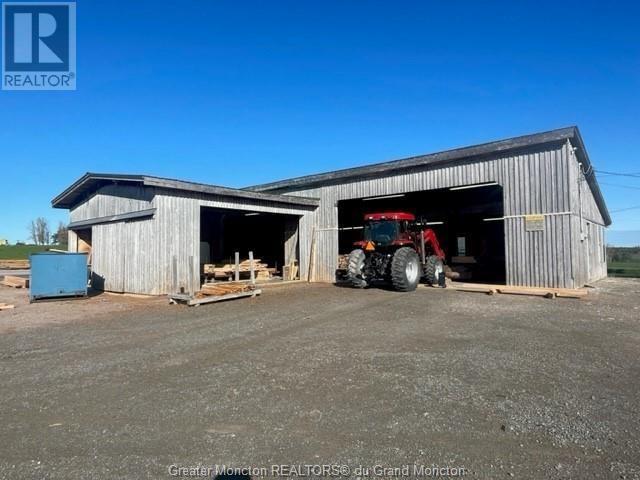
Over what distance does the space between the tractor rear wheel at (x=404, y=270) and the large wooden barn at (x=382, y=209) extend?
2579 mm

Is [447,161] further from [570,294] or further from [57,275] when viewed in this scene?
[57,275]

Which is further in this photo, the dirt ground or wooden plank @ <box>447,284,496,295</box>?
wooden plank @ <box>447,284,496,295</box>

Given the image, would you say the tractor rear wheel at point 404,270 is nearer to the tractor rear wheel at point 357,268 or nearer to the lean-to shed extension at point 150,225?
the tractor rear wheel at point 357,268

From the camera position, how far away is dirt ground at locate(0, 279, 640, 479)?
3.13 m

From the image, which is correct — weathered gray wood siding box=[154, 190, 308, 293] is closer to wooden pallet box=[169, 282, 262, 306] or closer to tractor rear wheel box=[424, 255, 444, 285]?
wooden pallet box=[169, 282, 262, 306]

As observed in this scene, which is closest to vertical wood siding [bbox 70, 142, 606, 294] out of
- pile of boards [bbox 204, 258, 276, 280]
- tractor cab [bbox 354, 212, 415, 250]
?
tractor cab [bbox 354, 212, 415, 250]

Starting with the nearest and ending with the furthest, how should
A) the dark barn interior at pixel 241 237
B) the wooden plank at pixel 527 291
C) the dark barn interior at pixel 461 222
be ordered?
the wooden plank at pixel 527 291 → the dark barn interior at pixel 461 222 → the dark barn interior at pixel 241 237

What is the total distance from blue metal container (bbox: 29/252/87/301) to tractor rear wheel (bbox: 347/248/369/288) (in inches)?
350

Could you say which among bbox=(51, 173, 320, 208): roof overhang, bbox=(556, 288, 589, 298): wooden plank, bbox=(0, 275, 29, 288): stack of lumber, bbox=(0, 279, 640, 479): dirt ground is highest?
bbox=(51, 173, 320, 208): roof overhang

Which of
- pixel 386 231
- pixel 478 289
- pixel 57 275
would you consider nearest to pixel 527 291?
pixel 478 289

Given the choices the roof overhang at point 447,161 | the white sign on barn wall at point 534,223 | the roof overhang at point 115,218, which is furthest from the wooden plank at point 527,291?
the roof overhang at point 115,218

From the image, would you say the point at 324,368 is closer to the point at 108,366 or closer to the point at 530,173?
the point at 108,366

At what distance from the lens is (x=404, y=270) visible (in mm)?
12805

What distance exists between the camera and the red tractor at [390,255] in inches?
515
